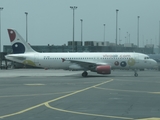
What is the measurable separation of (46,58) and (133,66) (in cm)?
1093

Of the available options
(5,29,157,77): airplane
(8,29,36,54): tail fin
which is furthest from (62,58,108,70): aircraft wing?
(8,29,36,54): tail fin

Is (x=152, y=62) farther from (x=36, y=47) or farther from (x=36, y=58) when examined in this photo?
(x=36, y=47)

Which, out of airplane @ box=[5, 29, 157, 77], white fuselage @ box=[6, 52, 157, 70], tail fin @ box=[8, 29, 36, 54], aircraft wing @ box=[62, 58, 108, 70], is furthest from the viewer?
tail fin @ box=[8, 29, 36, 54]

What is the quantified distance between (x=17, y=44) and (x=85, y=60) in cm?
924

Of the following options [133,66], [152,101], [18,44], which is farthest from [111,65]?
[152,101]

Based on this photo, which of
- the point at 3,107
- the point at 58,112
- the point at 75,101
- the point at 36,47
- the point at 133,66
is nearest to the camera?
the point at 58,112

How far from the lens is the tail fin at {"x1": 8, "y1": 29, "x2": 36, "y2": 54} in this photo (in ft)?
162

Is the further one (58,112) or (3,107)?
(3,107)

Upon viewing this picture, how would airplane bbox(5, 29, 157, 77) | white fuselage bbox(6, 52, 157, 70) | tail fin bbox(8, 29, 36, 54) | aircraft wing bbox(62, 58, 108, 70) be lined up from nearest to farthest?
aircraft wing bbox(62, 58, 108, 70), airplane bbox(5, 29, 157, 77), white fuselage bbox(6, 52, 157, 70), tail fin bbox(8, 29, 36, 54)

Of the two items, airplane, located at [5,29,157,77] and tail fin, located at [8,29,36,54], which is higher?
tail fin, located at [8,29,36,54]

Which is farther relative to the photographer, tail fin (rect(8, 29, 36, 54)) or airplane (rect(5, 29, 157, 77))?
tail fin (rect(8, 29, 36, 54))

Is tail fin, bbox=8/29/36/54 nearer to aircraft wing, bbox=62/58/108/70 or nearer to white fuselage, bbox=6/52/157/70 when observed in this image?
white fuselage, bbox=6/52/157/70

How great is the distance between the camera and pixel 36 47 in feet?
332

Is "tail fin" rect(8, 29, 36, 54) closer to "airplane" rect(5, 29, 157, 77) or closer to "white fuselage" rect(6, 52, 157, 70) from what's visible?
"airplane" rect(5, 29, 157, 77)
